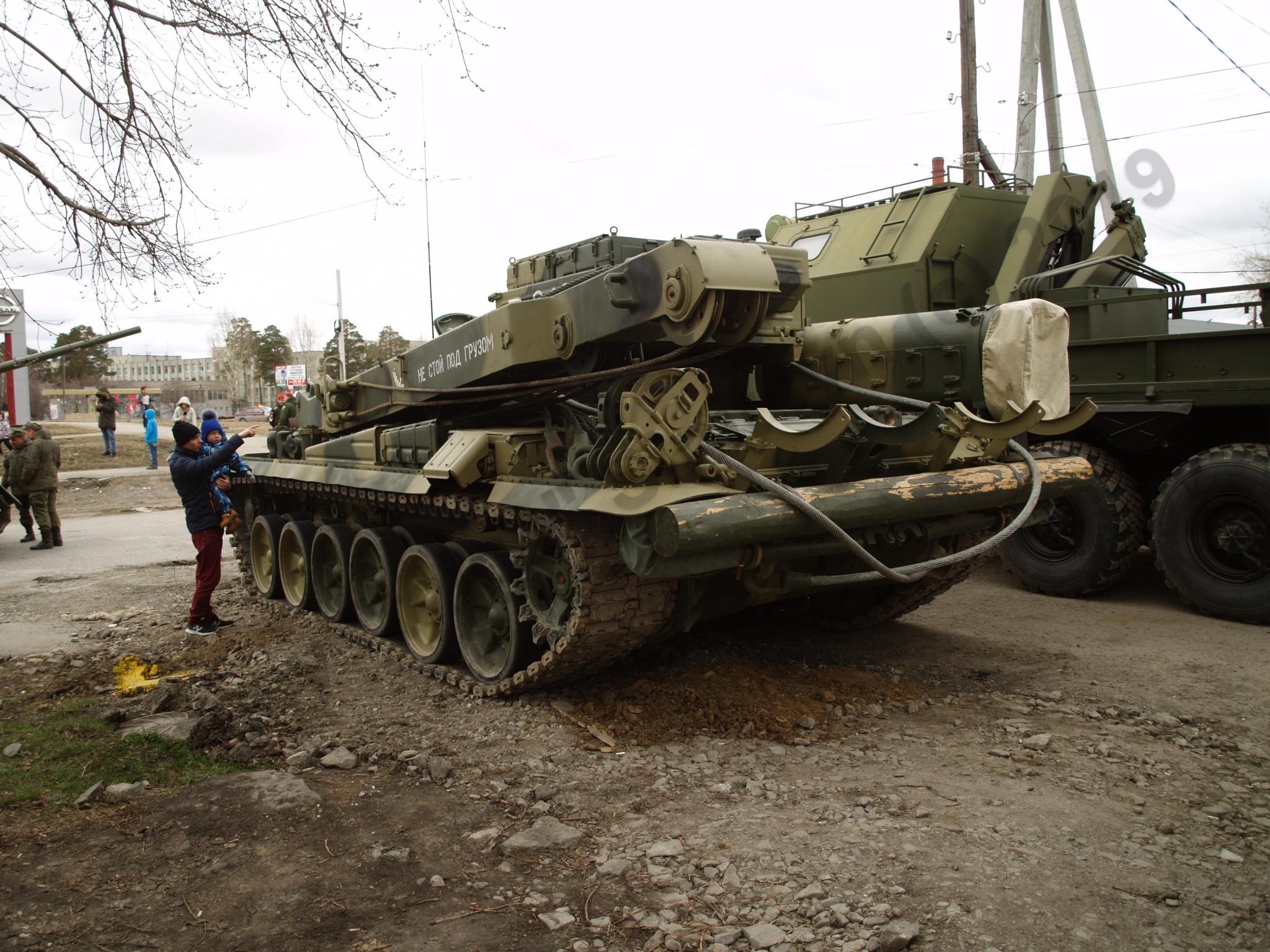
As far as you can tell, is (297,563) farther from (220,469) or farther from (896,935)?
(896,935)

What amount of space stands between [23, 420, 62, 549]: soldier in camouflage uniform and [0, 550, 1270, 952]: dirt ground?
21.7 ft

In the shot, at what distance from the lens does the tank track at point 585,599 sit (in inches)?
197

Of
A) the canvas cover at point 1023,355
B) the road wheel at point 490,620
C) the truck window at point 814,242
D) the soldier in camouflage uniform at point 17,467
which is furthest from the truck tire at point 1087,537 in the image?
the soldier in camouflage uniform at point 17,467

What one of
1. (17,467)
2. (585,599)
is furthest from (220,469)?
(17,467)

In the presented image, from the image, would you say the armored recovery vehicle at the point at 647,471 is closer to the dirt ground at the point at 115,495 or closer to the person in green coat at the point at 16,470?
the person in green coat at the point at 16,470

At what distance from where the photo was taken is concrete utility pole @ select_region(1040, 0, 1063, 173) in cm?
1670

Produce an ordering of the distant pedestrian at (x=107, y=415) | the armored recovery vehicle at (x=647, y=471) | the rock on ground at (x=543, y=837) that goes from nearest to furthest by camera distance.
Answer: the rock on ground at (x=543, y=837) < the armored recovery vehicle at (x=647, y=471) < the distant pedestrian at (x=107, y=415)

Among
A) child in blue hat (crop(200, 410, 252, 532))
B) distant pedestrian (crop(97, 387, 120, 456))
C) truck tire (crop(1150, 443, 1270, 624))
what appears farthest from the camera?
distant pedestrian (crop(97, 387, 120, 456))

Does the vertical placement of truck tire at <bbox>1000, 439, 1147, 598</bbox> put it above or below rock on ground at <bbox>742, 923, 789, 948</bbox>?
above

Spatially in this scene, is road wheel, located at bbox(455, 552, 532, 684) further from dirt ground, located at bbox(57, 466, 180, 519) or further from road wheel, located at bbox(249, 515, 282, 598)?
dirt ground, located at bbox(57, 466, 180, 519)

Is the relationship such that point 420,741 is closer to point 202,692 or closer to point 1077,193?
point 202,692

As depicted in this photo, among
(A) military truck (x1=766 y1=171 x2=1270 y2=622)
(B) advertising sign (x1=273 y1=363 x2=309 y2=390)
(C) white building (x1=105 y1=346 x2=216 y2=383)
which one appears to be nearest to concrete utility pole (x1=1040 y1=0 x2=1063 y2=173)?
(A) military truck (x1=766 y1=171 x2=1270 y2=622)

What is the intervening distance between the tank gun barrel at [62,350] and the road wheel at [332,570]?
245 centimetres

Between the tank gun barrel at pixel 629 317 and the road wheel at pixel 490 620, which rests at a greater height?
the tank gun barrel at pixel 629 317
